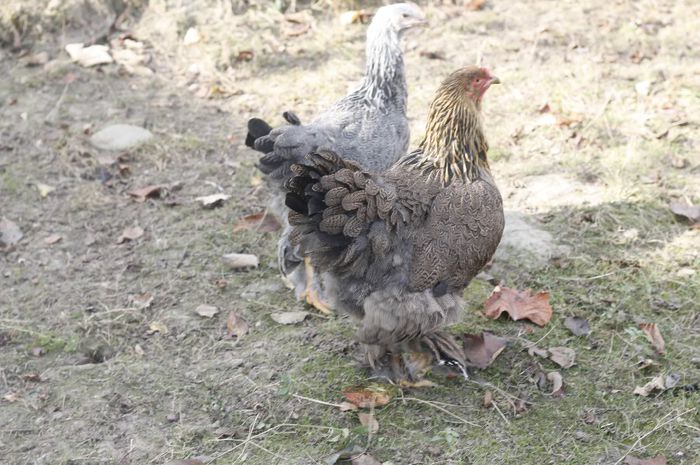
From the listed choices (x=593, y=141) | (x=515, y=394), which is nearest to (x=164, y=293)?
(x=515, y=394)

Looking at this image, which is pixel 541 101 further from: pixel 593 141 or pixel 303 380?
pixel 303 380

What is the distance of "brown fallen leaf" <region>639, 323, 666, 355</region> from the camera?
388cm

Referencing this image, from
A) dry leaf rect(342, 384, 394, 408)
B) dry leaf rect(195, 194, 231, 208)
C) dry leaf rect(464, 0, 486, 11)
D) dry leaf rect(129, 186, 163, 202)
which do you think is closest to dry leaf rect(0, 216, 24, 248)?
dry leaf rect(129, 186, 163, 202)

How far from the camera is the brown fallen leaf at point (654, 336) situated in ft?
12.7

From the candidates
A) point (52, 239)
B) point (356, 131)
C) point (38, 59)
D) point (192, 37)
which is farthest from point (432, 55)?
point (52, 239)

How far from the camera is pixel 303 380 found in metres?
3.88

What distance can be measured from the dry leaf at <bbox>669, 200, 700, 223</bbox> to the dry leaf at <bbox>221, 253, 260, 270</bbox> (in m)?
2.61

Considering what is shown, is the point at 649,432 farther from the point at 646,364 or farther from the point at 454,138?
the point at 454,138

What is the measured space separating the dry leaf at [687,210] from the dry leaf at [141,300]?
3.23 meters

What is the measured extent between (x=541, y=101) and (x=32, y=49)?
454 centimetres

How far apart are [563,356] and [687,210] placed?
1539mm

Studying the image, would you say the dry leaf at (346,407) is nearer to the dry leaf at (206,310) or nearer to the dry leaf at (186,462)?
the dry leaf at (186,462)

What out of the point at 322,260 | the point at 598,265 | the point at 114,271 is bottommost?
the point at 114,271

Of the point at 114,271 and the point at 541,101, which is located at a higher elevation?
the point at 541,101
